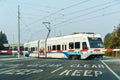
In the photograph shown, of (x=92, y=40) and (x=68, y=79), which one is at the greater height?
(x=92, y=40)

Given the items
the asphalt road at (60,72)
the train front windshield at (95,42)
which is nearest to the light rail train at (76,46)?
the train front windshield at (95,42)

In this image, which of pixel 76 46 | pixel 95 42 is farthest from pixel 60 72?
pixel 76 46

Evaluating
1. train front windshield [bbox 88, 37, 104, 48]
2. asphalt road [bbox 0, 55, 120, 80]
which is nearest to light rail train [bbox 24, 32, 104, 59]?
train front windshield [bbox 88, 37, 104, 48]

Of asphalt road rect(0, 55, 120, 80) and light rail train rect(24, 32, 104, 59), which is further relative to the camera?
light rail train rect(24, 32, 104, 59)

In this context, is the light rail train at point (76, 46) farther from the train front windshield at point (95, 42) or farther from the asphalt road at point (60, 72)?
the asphalt road at point (60, 72)

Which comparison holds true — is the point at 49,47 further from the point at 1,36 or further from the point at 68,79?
the point at 1,36

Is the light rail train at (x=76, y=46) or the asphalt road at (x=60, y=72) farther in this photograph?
the light rail train at (x=76, y=46)

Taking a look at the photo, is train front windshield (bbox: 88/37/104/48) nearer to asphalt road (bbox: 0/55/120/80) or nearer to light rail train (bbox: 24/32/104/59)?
light rail train (bbox: 24/32/104/59)

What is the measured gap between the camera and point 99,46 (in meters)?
48.8

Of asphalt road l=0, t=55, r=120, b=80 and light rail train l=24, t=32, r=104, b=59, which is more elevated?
light rail train l=24, t=32, r=104, b=59

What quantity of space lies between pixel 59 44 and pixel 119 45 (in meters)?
37.2

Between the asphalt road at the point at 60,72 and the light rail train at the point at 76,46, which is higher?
the light rail train at the point at 76,46

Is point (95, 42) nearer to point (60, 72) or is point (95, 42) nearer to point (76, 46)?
point (76, 46)

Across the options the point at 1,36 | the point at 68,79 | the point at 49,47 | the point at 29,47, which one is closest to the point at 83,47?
the point at 49,47
